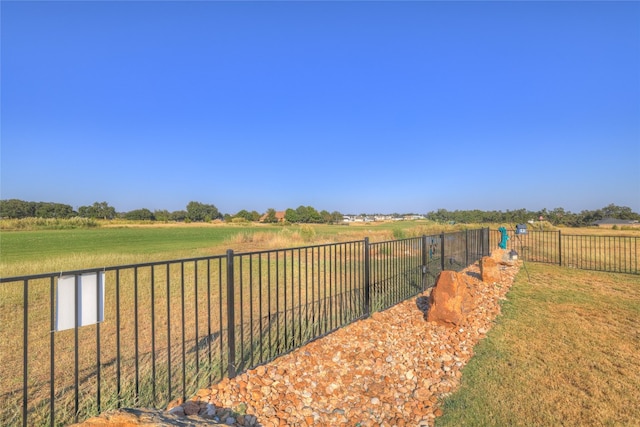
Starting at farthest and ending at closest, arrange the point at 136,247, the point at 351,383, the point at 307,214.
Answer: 1. the point at 307,214
2. the point at 136,247
3. the point at 351,383

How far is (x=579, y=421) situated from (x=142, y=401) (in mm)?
4014

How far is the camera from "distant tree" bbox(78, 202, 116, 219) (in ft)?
270

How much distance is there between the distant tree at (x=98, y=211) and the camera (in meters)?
82.2

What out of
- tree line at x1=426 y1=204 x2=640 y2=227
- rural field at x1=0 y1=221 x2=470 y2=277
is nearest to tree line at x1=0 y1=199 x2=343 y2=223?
rural field at x1=0 y1=221 x2=470 y2=277

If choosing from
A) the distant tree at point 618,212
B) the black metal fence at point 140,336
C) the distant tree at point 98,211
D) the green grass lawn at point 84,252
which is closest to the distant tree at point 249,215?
the distant tree at point 98,211

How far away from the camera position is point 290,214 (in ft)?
351

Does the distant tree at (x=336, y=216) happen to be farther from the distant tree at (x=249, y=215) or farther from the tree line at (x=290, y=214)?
the distant tree at (x=249, y=215)

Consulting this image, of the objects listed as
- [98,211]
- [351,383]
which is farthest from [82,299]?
[98,211]

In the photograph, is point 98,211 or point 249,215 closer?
point 98,211

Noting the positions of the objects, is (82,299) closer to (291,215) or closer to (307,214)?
(291,215)

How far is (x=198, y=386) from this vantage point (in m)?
3.21

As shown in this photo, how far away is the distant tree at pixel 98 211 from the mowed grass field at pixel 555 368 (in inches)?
3897

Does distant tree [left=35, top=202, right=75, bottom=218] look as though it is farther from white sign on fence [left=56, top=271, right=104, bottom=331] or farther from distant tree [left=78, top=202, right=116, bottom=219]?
white sign on fence [left=56, top=271, right=104, bottom=331]

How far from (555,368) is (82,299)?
492 cm
